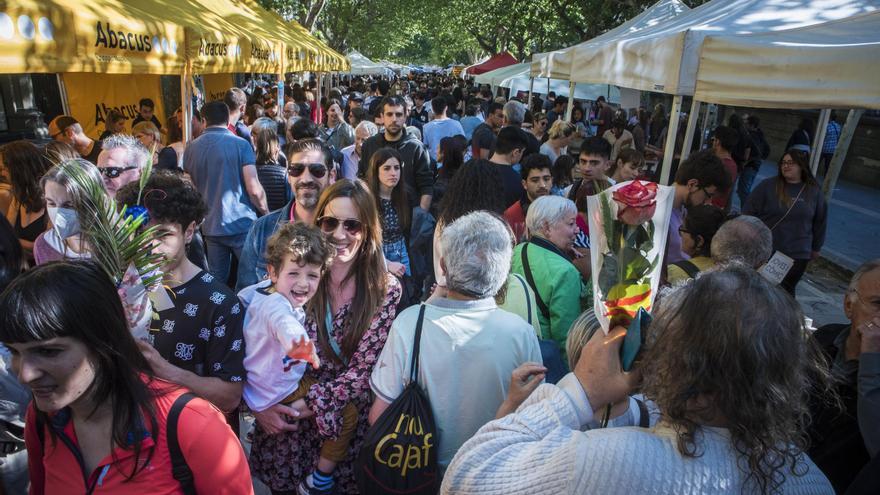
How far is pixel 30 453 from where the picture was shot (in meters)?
1.51

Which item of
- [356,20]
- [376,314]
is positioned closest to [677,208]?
[376,314]

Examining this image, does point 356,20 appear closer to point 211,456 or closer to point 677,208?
point 677,208

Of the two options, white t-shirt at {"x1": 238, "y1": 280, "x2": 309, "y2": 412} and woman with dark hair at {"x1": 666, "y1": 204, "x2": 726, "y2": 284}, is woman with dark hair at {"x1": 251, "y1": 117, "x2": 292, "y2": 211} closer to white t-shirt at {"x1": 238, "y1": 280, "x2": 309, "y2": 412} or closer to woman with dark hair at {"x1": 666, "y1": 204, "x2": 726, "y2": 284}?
white t-shirt at {"x1": 238, "y1": 280, "x2": 309, "y2": 412}

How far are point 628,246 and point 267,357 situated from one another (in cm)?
143

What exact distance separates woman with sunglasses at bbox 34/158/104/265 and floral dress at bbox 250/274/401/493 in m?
0.99

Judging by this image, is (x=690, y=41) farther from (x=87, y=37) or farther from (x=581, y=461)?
(x=87, y=37)

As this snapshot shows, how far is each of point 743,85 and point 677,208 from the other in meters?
1.12

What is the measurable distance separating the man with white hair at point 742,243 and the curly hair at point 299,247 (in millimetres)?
2147

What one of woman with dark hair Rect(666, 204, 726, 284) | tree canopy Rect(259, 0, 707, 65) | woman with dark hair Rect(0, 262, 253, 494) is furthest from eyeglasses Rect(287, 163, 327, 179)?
tree canopy Rect(259, 0, 707, 65)

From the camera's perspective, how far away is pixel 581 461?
118 centimetres

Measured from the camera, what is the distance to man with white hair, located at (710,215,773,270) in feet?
9.51

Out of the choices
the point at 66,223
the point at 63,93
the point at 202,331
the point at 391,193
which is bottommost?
the point at 202,331

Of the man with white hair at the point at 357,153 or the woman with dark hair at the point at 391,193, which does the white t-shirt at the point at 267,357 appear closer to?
the woman with dark hair at the point at 391,193

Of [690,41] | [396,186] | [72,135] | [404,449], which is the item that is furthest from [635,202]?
[72,135]
